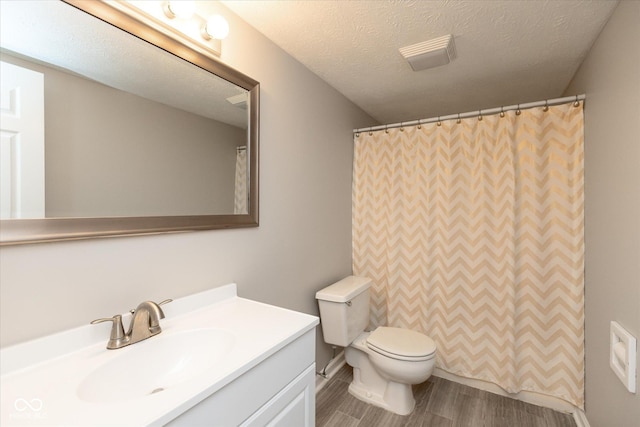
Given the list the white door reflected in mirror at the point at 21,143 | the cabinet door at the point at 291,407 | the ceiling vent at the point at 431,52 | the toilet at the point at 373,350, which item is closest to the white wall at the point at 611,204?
the ceiling vent at the point at 431,52

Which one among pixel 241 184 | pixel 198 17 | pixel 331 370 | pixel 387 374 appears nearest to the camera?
pixel 198 17

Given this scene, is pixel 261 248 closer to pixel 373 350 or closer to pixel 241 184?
pixel 241 184

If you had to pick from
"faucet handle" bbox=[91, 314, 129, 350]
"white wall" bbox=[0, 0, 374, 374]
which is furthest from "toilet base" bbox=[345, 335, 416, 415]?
"faucet handle" bbox=[91, 314, 129, 350]

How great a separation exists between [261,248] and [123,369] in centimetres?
79

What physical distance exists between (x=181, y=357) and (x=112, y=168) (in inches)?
27.4

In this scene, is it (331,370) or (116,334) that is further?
(331,370)

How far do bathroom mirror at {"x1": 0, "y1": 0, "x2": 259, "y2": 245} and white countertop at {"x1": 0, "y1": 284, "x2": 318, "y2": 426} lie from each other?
32 cm

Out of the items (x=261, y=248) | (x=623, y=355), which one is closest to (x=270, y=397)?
(x=261, y=248)

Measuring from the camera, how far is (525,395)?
186 centimetres

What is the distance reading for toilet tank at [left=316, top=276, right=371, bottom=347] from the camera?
73.9 inches

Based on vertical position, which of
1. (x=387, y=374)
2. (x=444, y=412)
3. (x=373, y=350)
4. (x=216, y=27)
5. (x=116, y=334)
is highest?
(x=216, y=27)

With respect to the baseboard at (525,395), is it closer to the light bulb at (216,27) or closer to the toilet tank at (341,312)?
the toilet tank at (341,312)

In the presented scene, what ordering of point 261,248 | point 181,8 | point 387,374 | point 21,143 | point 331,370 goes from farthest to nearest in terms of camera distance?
point 331,370
point 387,374
point 261,248
point 181,8
point 21,143

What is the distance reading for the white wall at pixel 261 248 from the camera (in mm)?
812
